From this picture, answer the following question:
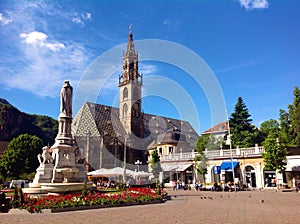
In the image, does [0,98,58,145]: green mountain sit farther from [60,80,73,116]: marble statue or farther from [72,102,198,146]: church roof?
[60,80,73,116]: marble statue

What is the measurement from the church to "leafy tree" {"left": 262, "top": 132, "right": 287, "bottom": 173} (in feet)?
115

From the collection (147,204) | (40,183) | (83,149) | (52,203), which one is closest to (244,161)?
(147,204)

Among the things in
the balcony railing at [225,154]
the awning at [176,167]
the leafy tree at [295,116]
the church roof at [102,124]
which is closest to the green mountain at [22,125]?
the church roof at [102,124]

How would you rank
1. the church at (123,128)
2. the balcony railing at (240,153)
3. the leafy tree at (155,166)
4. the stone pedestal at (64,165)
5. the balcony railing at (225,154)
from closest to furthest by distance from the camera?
the stone pedestal at (64,165) < the balcony railing at (240,153) < the balcony railing at (225,154) < the leafy tree at (155,166) < the church at (123,128)

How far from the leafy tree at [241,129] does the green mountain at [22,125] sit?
80.8 m

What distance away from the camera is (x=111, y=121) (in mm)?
80938

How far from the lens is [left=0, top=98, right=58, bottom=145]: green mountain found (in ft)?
347

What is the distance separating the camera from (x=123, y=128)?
8256 centimetres

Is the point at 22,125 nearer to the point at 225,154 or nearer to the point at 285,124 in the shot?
the point at 225,154

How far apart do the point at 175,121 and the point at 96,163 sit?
3690 cm

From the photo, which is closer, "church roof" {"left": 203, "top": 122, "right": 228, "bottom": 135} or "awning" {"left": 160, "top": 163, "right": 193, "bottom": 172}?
"awning" {"left": 160, "top": 163, "right": 193, "bottom": 172}

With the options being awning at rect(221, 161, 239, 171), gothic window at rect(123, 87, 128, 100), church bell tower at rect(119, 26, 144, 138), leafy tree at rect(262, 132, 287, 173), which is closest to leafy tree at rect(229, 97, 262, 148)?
awning at rect(221, 161, 239, 171)

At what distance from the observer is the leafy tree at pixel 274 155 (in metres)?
33.2

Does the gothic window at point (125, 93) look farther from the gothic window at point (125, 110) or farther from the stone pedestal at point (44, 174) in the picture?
the stone pedestal at point (44, 174)
